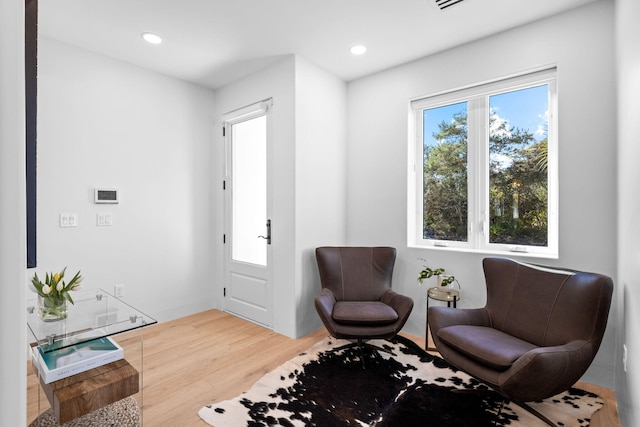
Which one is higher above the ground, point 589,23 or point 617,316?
point 589,23

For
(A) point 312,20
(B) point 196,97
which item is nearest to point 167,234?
(B) point 196,97

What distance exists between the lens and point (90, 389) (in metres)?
1.51

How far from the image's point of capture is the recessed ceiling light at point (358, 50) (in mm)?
2955

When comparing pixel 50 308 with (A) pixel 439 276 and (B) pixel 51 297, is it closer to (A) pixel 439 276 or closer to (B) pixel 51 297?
(B) pixel 51 297

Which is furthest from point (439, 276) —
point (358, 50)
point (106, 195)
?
point (106, 195)

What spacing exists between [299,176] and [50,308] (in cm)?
207

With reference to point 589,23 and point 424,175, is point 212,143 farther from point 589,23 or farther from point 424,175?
point 589,23

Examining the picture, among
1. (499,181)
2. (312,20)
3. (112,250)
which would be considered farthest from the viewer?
(112,250)

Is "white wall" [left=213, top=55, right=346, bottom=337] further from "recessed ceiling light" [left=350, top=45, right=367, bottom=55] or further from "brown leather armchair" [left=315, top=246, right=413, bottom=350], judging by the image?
"recessed ceiling light" [left=350, top=45, right=367, bottom=55]

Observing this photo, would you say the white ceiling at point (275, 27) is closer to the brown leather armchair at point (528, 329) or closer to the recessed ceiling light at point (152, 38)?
the recessed ceiling light at point (152, 38)

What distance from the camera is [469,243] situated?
3025 millimetres

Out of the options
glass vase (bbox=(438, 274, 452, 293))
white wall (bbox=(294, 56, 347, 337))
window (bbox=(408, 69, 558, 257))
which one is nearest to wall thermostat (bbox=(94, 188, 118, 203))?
white wall (bbox=(294, 56, 347, 337))

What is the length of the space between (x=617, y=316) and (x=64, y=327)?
10.9ft

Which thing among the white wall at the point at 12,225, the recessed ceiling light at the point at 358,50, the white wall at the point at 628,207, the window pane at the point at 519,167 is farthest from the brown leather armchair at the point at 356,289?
the white wall at the point at 12,225
